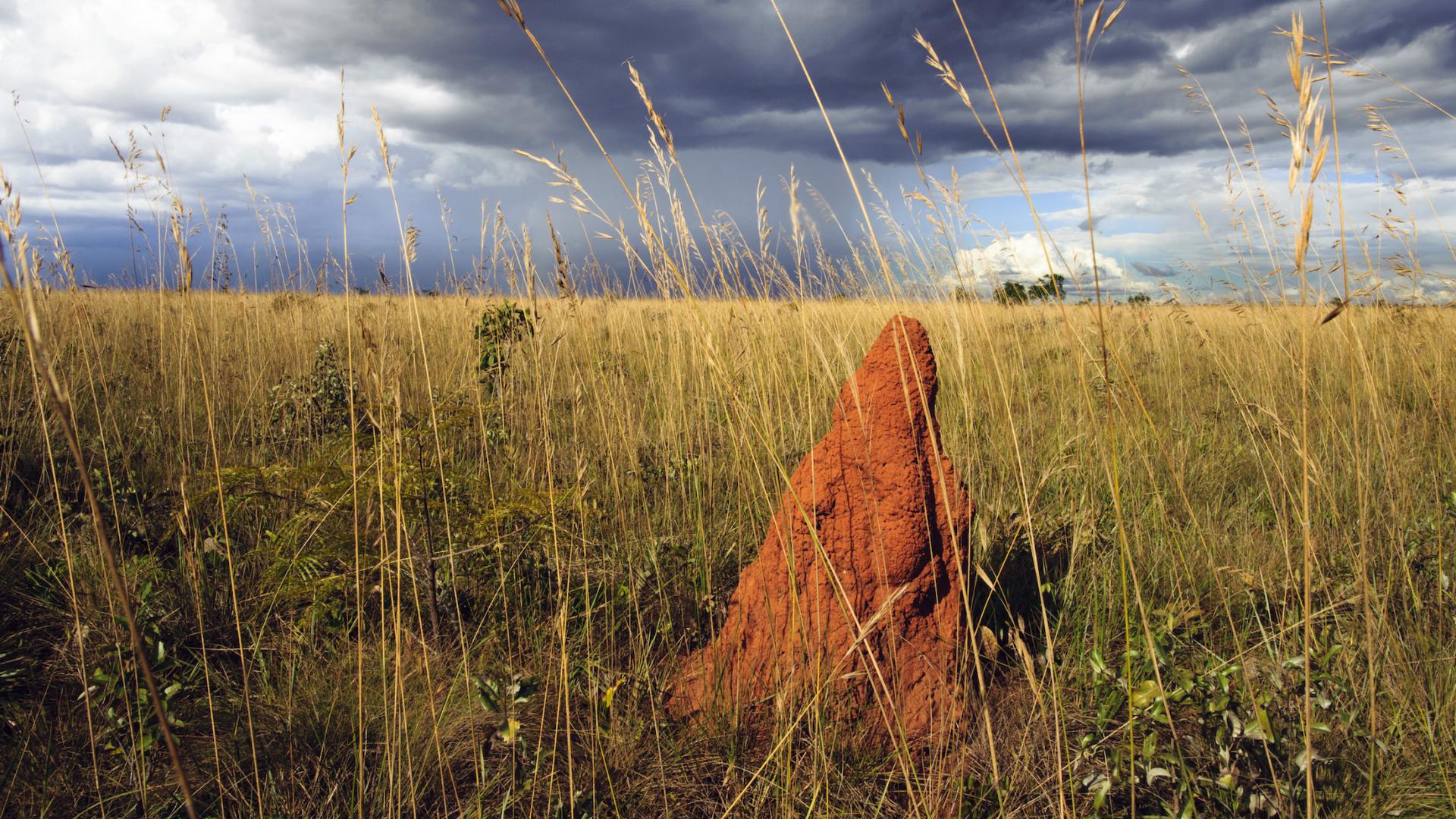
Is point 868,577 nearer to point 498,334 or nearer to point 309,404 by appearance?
point 498,334

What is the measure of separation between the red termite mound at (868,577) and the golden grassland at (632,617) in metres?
0.09

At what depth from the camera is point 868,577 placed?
167cm

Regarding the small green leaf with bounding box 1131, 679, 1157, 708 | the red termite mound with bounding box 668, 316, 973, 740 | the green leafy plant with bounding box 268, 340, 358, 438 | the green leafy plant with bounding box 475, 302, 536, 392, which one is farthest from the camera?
the green leafy plant with bounding box 268, 340, 358, 438

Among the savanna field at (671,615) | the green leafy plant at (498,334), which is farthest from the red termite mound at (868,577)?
the green leafy plant at (498,334)

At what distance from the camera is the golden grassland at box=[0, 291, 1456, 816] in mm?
1372

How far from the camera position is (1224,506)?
9.25 ft

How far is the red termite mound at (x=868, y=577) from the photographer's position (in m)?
1.59

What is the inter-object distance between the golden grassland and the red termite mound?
0.09 metres

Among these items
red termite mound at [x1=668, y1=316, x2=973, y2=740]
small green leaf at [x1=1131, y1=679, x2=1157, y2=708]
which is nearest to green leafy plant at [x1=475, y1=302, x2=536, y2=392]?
red termite mound at [x1=668, y1=316, x2=973, y2=740]

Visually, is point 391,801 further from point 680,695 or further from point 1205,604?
point 1205,604

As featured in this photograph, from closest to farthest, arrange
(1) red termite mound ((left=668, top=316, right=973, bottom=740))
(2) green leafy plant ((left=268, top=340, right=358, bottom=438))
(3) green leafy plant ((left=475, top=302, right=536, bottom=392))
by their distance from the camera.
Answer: (1) red termite mound ((left=668, top=316, right=973, bottom=740)), (3) green leafy plant ((left=475, top=302, right=536, bottom=392)), (2) green leafy plant ((left=268, top=340, right=358, bottom=438))

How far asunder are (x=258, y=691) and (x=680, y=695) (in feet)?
3.34

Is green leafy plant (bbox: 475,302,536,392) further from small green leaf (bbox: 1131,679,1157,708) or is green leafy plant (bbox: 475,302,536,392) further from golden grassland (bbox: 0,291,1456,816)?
small green leaf (bbox: 1131,679,1157,708)

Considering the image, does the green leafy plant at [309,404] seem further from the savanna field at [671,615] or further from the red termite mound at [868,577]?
the red termite mound at [868,577]
